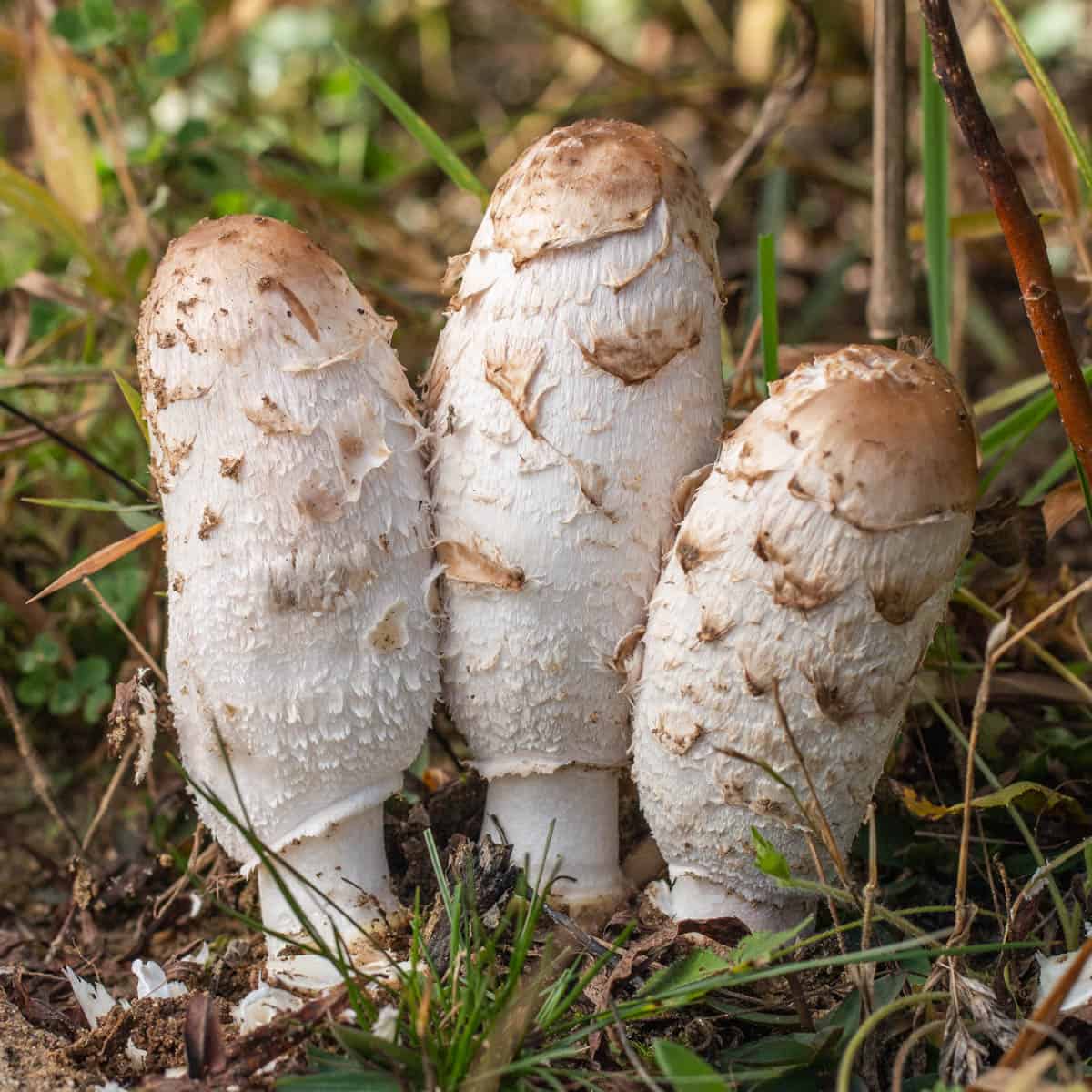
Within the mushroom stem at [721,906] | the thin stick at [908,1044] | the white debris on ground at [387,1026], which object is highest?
the white debris on ground at [387,1026]

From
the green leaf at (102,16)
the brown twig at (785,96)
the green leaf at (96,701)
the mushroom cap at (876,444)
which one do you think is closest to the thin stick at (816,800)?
the mushroom cap at (876,444)

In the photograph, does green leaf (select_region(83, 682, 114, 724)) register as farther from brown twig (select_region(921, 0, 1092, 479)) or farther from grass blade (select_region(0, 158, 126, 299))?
brown twig (select_region(921, 0, 1092, 479))

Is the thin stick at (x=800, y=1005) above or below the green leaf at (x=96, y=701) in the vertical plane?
below

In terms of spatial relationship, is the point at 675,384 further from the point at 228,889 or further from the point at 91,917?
the point at 91,917

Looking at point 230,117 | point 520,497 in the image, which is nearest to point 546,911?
point 520,497

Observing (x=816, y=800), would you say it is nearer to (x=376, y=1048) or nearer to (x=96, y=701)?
(x=376, y=1048)

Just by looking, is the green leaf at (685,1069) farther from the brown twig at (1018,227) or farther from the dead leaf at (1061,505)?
the dead leaf at (1061,505)

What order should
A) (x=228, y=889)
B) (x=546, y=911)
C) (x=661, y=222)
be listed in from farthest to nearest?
(x=228, y=889)
(x=546, y=911)
(x=661, y=222)
